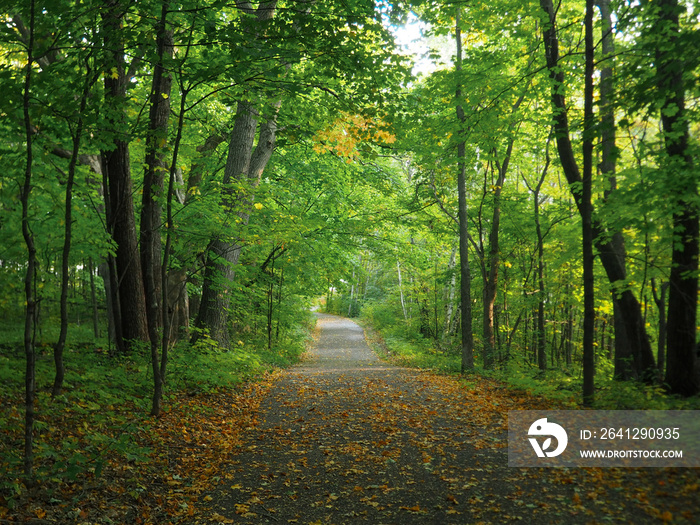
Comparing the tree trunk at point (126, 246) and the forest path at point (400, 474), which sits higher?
the tree trunk at point (126, 246)

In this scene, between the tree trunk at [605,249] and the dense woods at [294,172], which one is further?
the tree trunk at [605,249]

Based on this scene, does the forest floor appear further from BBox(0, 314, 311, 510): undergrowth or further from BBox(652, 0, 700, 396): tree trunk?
BBox(652, 0, 700, 396): tree trunk

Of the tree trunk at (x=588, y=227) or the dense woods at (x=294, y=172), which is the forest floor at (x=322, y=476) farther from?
the tree trunk at (x=588, y=227)

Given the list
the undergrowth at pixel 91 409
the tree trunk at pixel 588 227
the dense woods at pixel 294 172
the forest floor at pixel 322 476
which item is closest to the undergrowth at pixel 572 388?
the dense woods at pixel 294 172

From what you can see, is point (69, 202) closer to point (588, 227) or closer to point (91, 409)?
point (91, 409)

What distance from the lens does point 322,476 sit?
4.80 meters

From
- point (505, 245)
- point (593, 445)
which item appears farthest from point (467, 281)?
point (593, 445)

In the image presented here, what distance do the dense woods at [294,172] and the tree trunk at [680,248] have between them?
0.03 meters

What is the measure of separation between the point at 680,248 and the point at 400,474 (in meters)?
4.47

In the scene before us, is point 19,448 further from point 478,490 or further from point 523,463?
point 523,463

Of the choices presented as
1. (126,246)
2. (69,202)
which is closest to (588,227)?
(69,202)

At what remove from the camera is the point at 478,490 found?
13.8 ft

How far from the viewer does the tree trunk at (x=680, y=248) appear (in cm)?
532

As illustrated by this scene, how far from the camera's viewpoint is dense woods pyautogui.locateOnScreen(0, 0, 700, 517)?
5020 millimetres
